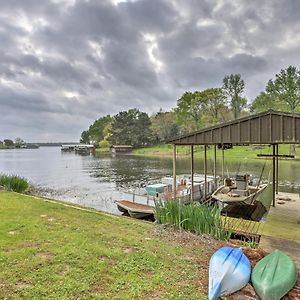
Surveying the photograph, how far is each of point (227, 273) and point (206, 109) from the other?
2113 inches

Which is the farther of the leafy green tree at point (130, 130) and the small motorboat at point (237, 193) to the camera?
the leafy green tree at point (130, 130)

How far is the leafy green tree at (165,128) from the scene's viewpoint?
69875mm

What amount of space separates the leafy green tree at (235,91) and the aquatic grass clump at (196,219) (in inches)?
1851

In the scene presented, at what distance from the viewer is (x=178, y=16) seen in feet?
47.4

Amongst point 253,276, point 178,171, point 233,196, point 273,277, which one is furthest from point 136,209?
point 178,171

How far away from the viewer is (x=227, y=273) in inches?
155

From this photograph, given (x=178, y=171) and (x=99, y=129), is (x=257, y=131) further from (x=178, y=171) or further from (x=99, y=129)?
(x=99, y=129)

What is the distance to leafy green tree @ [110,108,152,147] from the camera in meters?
75.3

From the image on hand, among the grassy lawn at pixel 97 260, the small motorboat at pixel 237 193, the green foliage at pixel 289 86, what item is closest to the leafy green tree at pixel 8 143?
the green foliage at pixel 289 86

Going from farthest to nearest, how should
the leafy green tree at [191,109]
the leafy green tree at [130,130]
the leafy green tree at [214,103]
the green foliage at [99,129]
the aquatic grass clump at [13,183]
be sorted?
the green foliage at [99,129]
the leafy green tree at [130,130]
the leafy green tree at [191,109]
the leafy green tree at [214,103]
the aquatic grass clump at [13,183]

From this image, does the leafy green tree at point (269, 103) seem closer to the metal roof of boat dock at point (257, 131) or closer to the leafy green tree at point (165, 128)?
the leafy green tree at point (165, 128)

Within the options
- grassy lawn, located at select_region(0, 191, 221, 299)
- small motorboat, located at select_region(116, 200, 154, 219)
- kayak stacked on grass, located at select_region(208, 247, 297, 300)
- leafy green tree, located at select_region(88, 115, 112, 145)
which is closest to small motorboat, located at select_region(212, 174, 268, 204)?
small motorboat, located at select_region(116, 200, 154, 219)

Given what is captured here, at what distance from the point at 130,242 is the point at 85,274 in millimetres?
1606

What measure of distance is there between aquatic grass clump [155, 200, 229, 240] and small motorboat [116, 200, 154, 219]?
14.9ft
